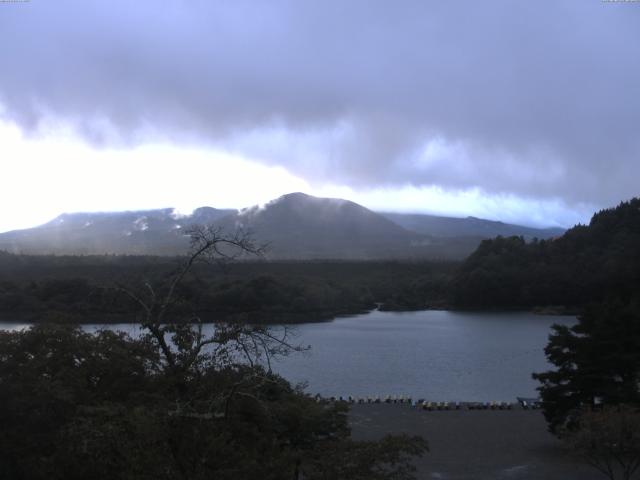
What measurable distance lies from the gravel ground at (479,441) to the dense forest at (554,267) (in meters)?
41.5

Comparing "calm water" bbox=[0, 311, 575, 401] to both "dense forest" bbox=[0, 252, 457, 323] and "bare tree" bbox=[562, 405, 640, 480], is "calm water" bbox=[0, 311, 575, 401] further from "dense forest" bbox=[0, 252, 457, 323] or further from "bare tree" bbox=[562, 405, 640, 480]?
"bare tree" bbox=[562, 405, 640, 480]

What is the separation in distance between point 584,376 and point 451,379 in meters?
13.1

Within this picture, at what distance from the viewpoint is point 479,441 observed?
16328mm

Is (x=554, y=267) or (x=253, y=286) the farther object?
(x=554, y=267)

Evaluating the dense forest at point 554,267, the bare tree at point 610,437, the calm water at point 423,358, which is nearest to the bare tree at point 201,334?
the bare tree at point 610,437

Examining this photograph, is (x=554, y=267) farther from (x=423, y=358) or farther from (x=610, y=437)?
(x=610, y=437)

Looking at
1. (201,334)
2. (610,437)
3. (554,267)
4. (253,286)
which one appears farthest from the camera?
(554,267)

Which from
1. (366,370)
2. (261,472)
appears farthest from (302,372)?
(261,472)

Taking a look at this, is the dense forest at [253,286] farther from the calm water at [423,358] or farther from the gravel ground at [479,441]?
the gravel ground at [479,441]

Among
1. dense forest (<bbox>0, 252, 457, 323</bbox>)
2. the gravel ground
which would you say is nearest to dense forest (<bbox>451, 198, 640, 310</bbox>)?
dense forest (<bbox>0, 252, 457, 323</bbox>)

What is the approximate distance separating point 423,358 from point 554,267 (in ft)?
114

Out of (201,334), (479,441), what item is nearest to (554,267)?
(479,441)

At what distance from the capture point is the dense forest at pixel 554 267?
59750 millimetres

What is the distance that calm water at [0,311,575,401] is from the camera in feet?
84.3
